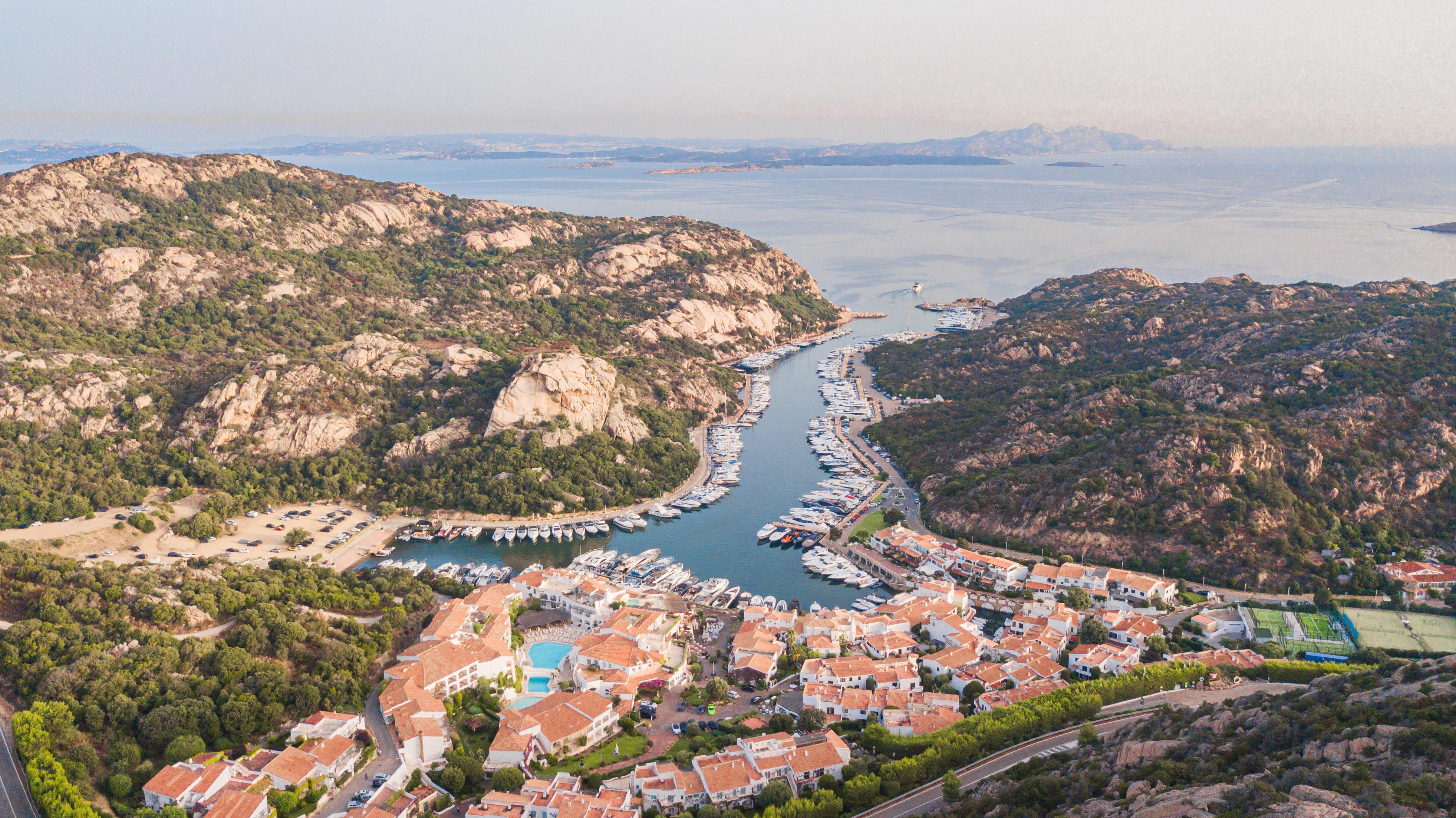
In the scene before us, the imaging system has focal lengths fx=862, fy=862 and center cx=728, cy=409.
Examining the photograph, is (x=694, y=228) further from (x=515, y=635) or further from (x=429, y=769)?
(x=429, y=769)

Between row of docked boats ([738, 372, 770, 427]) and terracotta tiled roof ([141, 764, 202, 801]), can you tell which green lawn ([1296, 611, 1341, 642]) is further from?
row of docked boats ([738, 372, 770, 427])

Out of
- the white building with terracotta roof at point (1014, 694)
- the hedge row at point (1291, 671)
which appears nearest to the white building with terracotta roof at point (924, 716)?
the white building with terracotta roof at point (1014, 694)

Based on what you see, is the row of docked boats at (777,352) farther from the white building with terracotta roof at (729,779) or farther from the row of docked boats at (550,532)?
the white building with terracotta roof at (729,779)

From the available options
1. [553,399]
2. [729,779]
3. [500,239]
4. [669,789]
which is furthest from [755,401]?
[669,789]

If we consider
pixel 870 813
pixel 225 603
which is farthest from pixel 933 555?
pixel 225 603

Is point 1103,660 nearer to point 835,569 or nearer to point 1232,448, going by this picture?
point 835,569

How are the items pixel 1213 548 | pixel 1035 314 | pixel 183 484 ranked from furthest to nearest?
pixel 1035 314, pixel 183 484, pixel 1213 548

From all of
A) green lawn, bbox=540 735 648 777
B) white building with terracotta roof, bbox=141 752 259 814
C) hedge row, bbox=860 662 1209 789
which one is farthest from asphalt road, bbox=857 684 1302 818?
white building with terracotta roof, bbox=141 752 259 814
